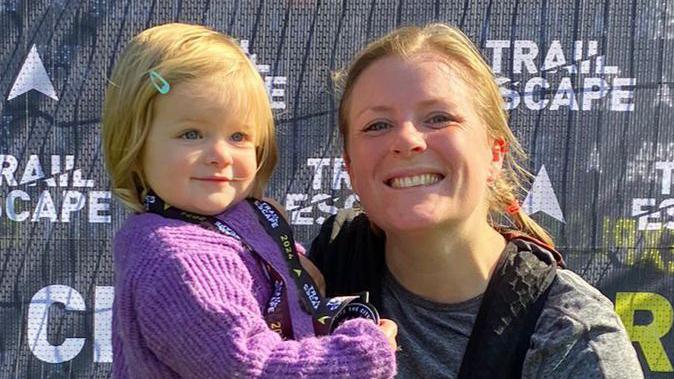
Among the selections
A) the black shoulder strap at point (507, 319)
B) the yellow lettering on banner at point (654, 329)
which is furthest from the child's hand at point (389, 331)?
the yellow lettering on banner at point (654, 329)

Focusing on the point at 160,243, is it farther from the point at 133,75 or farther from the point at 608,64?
the point at 608,64

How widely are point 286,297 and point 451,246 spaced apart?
14.7 inches

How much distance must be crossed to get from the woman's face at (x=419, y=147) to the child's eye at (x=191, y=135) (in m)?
0.34

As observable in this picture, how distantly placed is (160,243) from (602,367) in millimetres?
757

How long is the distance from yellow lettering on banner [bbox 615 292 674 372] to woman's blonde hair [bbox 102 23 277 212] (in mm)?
1695

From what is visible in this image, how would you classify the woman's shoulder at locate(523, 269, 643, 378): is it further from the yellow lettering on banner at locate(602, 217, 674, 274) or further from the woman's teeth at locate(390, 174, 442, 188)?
the yellow lettering on banner at locate(602, 217, 674, 274)

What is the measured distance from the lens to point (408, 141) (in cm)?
139

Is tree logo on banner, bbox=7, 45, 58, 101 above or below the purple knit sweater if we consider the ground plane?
above

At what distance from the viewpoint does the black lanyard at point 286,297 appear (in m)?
1.28

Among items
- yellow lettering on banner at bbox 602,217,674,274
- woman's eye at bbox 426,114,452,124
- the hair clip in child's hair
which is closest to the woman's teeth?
woman's eye at bbox 426,114,452,124

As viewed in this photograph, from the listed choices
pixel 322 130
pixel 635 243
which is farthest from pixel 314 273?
pixel 635 243

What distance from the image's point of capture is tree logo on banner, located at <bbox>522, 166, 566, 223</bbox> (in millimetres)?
2572

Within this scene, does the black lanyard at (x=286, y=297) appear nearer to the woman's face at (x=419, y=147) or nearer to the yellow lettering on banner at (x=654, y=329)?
the woman's face at (x=419, y=147)

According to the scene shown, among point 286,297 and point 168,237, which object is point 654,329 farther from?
point 168,237
